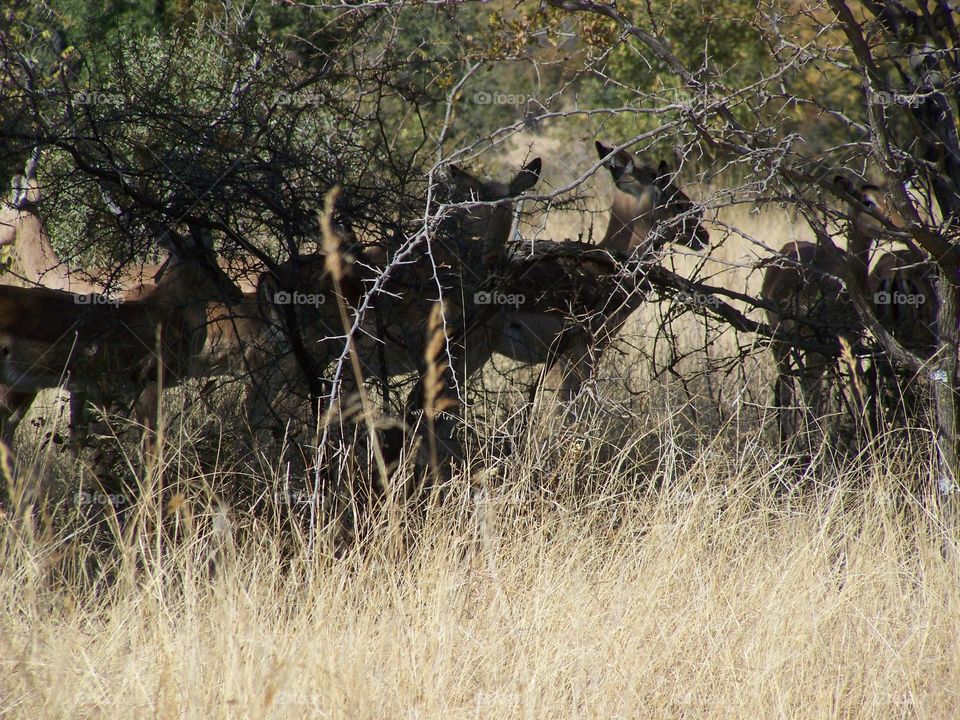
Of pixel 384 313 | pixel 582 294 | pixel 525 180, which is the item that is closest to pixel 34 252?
pixel 384 313

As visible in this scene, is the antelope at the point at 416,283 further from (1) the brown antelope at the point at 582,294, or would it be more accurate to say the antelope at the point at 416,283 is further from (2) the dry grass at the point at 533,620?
(2) the dry grass at the point at 533,620

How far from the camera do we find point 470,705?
112 inches

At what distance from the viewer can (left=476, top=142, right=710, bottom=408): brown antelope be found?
502 cm

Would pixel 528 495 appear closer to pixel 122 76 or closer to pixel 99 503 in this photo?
pixel 99 503

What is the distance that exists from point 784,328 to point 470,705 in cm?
326

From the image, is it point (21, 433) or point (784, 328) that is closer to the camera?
point (784, 328)

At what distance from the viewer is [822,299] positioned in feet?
16.1

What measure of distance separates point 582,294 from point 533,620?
105 inches

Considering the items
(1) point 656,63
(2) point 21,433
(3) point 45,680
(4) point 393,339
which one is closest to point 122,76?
(4) point 393,339

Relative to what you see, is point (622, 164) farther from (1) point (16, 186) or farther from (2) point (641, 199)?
(1) point (16, 186)

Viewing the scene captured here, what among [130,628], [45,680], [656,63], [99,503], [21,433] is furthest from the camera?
[656,63]

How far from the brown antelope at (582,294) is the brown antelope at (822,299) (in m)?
0.57

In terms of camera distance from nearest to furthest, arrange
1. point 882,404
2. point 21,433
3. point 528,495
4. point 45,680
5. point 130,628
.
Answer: point 45,680
point 130,628
point 528,495
point 882,404
point 21,433

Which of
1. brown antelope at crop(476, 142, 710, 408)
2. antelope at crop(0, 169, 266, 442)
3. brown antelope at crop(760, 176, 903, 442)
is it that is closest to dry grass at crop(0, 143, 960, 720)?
brown antelope at crop(760, 176, 903, 442)
